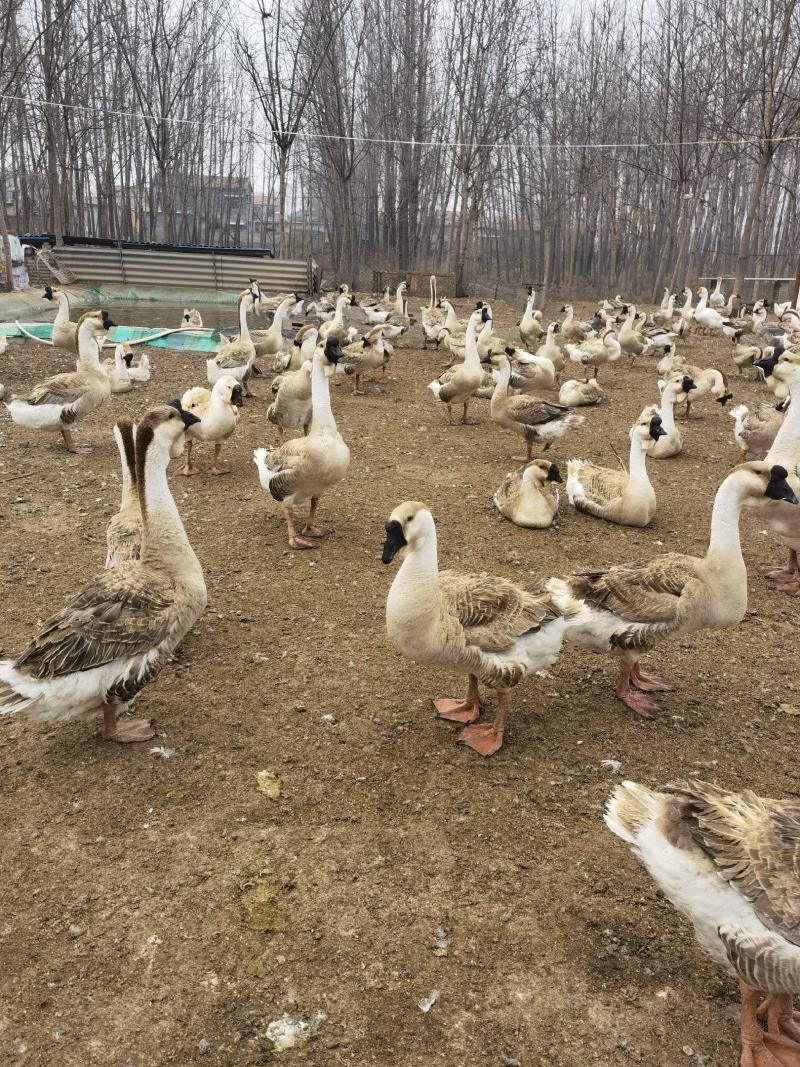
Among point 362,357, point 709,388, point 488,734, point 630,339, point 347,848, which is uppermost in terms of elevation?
point 630,339

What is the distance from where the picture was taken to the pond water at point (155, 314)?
17.5 metres

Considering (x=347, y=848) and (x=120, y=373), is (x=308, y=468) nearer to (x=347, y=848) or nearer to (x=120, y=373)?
(x=347, y=848)

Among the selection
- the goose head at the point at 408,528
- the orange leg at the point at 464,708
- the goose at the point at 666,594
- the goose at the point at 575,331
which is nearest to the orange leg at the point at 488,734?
the orange leg at the point at 464,708

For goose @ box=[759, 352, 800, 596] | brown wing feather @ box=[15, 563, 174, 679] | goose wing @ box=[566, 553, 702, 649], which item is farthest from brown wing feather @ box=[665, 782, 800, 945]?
goose @ box=[759, 352, 800, 596]

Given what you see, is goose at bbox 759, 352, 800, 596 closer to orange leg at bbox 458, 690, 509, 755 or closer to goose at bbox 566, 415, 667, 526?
goose at bbox 566, 415, 667, 526

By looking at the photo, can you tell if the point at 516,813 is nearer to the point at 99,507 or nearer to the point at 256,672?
the point at 256,672

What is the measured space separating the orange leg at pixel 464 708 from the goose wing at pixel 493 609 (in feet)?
1.65

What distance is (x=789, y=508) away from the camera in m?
5.72

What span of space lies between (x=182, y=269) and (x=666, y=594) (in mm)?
21372

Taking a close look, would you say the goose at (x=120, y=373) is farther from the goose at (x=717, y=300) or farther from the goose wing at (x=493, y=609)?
the goose at (x=717, y=300)

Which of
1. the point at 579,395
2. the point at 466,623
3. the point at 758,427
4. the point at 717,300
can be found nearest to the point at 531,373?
the point at 579,395

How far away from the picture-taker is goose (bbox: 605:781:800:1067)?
7.68 feet

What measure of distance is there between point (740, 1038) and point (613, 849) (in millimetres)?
940

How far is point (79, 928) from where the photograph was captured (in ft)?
9.78
